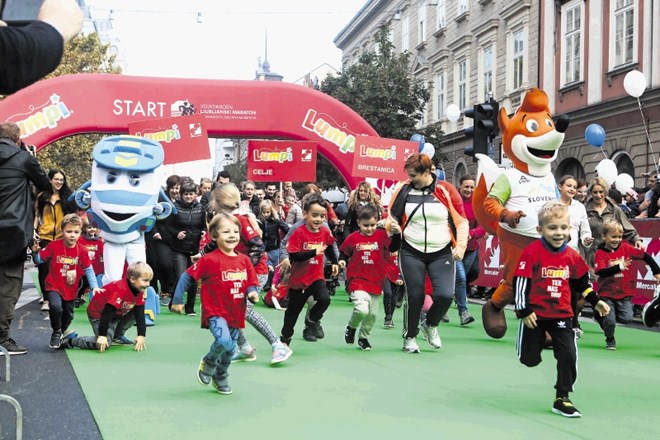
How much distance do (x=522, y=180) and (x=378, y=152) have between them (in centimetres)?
953

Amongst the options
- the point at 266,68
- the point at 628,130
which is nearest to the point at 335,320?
the point at 628,130

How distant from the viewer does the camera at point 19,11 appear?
2543mm

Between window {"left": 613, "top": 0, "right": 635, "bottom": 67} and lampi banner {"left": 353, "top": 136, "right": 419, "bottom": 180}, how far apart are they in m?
9.17

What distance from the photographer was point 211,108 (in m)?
18.4

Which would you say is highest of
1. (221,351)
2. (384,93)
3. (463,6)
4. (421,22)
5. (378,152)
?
(421,22)

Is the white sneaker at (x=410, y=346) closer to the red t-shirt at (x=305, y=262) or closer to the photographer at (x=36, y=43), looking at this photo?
Answer: the red t-shirt at (x=305, y=262)

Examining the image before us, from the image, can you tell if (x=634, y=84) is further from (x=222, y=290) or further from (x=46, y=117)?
(x=222, y=290)

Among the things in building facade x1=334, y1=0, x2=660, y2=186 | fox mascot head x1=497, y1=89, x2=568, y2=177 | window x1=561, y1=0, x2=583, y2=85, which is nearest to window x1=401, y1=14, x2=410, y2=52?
building facade x1=334, y1=0, x2=660, y2=186

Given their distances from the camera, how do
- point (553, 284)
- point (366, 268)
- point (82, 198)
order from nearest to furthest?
1. point (553, 284)
2. point (366, 268)
3. point (82, 198)

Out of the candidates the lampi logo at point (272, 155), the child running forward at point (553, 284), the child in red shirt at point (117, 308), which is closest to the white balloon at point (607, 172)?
the lampi logo at point (272, 155)

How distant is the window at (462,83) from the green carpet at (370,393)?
29603 mm

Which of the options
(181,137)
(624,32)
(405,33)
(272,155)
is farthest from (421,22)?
(181,137)

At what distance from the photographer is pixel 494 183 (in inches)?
344

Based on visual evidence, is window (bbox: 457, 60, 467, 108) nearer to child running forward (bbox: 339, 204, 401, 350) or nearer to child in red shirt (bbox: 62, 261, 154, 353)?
child running forward (bbox: 339, 204, 401, 350)
